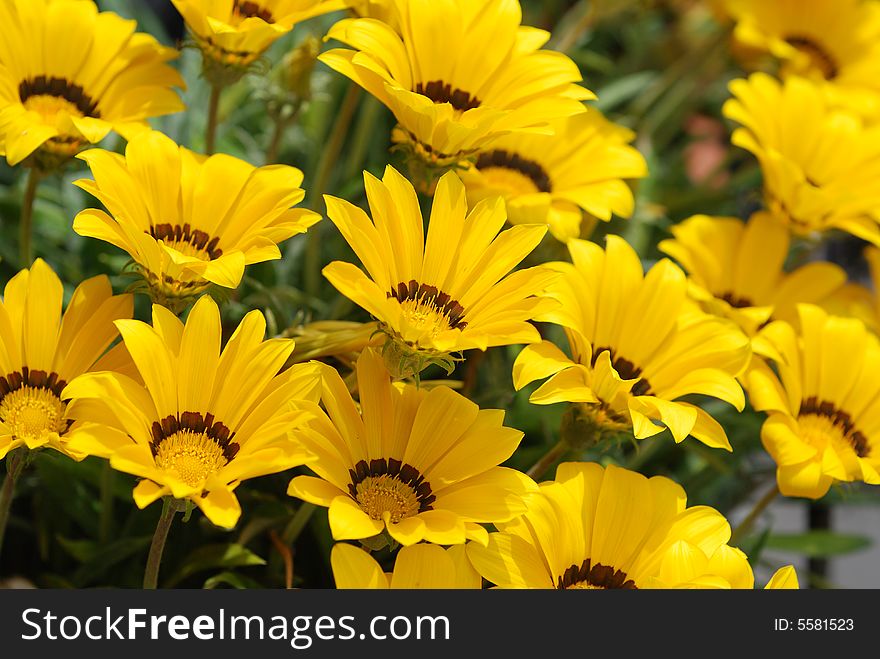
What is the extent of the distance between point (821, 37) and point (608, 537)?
1078 millimetres

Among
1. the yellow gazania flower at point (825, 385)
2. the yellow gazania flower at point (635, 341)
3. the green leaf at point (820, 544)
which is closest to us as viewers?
the yellow gazania flower at point (635, 341)

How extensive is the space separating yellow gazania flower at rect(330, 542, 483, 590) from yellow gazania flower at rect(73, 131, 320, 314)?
262mm

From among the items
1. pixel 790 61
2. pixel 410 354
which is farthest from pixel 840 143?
pixel 410 354

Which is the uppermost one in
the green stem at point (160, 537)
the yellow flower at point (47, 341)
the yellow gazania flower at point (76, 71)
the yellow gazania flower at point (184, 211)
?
the yellow gazania flower at point (76, 71)

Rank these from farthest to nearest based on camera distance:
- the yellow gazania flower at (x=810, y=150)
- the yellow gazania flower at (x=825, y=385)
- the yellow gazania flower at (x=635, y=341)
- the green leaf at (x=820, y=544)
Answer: the green leaf at (x=820, y=544) → the yellow gazania flower at (x=810, y=150) → the yellow gazania flower at (x=825, y=385) → the yellow gazania flower at (x=635, y=341)

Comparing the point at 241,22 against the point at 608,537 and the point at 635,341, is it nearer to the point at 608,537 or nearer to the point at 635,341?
the point at 635,341

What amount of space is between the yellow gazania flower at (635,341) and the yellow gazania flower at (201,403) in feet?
0.81

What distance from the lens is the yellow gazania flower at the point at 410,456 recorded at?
865 millimetres

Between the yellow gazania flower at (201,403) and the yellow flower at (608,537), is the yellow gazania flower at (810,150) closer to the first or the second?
the yellow flower at (608,537)

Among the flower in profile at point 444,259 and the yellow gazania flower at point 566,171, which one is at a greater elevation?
the yellow gazania flower at point 566,171

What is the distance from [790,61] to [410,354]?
1000mm

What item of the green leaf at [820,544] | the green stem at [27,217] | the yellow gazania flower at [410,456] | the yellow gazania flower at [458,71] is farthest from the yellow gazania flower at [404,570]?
the green leaf at [820,544]

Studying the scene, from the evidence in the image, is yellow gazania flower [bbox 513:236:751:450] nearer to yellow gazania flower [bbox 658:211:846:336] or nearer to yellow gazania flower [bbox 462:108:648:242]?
yellow gazania flower [bbox 462:108:648:242]

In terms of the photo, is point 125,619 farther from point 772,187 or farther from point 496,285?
point 772,187
